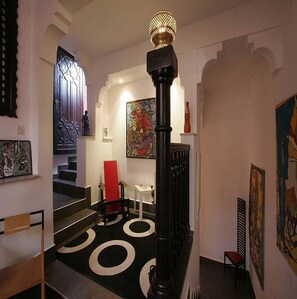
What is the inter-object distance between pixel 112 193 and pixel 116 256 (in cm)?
116

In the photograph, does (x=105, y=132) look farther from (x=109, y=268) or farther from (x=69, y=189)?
(x=109, y=268)

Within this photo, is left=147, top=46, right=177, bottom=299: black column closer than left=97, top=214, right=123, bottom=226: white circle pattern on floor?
Yes

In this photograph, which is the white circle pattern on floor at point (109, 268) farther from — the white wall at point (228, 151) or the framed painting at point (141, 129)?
the white wall at point (228, 151)

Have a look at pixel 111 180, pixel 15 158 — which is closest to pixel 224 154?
pixel 111 180

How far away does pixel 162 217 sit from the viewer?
749 millimetres

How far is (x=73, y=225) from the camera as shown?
2.04 m

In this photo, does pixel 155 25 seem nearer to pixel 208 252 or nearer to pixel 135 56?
pixel 135 56

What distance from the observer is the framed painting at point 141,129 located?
281 centimetres

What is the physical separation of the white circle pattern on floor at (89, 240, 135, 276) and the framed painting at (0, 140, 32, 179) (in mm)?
1106

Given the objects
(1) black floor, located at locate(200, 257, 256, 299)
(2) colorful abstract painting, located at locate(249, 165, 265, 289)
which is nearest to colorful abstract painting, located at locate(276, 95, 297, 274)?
(2) colorful abstract painting, located at locate(249, 165, 265, 289)

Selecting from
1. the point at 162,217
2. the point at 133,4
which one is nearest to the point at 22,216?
the point at 162,217

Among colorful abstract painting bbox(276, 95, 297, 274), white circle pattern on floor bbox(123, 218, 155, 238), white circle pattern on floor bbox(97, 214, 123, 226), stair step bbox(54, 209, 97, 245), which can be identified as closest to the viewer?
colorful abstract painting bbox(276, 95, 297, 274)

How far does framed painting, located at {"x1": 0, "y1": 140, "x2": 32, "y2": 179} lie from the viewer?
132cm

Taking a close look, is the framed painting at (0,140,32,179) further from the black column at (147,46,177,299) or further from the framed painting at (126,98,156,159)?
the framed painting at (126,98,156,159)
